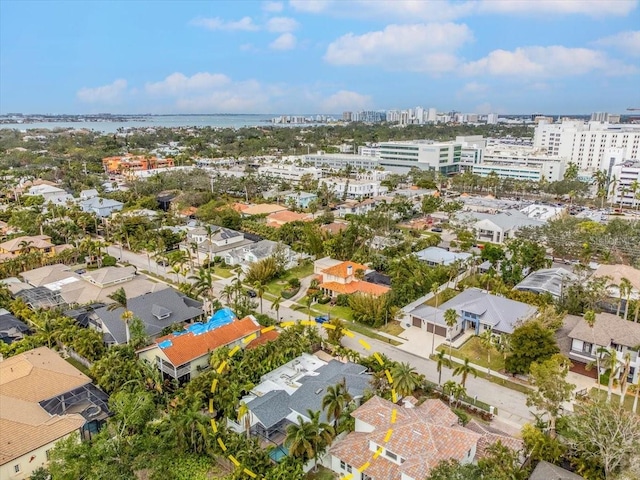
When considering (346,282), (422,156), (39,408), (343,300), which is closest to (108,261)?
(346,282)

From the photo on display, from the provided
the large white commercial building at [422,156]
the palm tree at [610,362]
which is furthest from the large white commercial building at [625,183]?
the palm tree at [610,362]

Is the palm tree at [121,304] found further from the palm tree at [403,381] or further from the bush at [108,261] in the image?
the palm tree at [403,381]

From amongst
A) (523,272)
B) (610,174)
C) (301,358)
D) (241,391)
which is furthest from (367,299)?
(610,174)

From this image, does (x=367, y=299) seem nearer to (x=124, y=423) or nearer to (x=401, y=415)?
(x=401, y=415)

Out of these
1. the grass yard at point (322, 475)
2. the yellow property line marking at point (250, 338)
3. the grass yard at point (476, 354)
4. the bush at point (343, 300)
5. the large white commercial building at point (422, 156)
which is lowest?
the grass yard at point (322, 475)

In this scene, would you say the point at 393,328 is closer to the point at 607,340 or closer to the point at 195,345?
the point at 607,340

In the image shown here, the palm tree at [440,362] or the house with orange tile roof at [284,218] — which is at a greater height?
the house with orange tile roof at [284,218]

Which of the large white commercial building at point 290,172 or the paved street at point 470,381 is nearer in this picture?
the paved street at point 470,381
